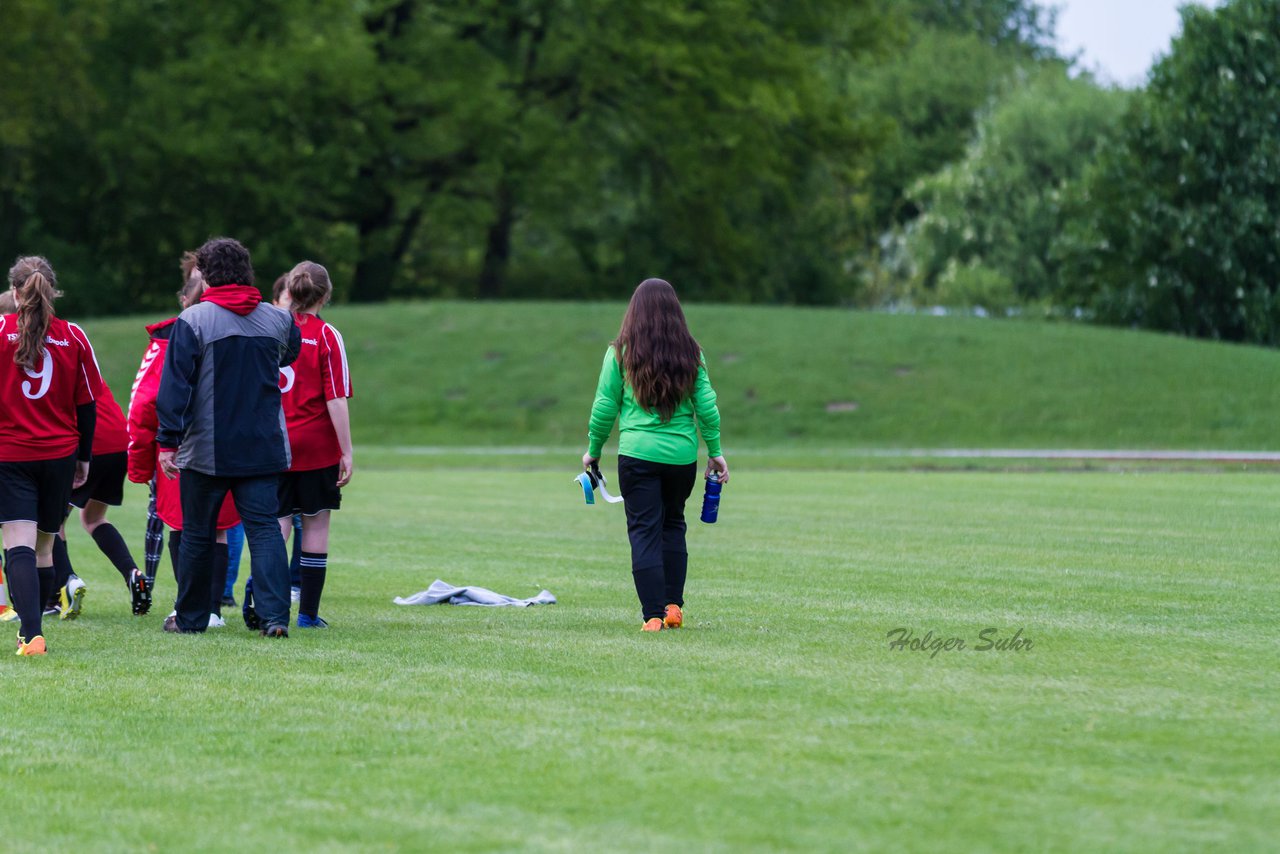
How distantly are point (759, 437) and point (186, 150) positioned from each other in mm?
17078

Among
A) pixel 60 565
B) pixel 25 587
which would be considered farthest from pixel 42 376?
pixel 60 565

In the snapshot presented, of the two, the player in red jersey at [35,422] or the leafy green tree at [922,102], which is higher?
the leafy green tree at [922,102]

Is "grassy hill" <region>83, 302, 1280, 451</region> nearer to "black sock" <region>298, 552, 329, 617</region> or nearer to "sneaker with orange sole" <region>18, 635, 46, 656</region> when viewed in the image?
"black sock" <region>298, 552, 329, 617</region>

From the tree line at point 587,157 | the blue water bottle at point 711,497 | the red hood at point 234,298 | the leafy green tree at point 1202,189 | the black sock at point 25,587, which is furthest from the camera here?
the tree line at point 587,157

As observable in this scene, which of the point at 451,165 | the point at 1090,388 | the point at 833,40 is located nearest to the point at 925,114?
the point at 833,40

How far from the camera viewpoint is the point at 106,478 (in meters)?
10.7

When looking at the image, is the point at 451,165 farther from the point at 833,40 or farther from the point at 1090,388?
the point at 1090,388

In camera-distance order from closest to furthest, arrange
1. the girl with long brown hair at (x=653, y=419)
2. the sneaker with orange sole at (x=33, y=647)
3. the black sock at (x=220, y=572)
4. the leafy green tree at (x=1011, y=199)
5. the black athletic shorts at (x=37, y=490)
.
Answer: the sneaker with orange sole at (x=33, y=647), the black athletic shorts at (x=37, y=490), the girl with long brown hair at (x=653, y=419), the black sock at (x=220, y=572), the leafy green tree at (x=1011, y=199)

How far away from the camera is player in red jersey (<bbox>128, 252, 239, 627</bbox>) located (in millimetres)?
9773

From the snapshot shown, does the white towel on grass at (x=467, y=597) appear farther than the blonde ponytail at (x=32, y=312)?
Yes

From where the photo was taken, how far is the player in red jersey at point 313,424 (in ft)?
31.6

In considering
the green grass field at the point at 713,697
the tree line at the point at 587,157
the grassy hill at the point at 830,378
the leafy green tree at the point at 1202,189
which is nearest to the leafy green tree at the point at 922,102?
the tree line at the point at 587,157

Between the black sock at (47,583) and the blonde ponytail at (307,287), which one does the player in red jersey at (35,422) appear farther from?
the blonde ponytail at (307,287)

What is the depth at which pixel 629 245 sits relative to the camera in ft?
171
